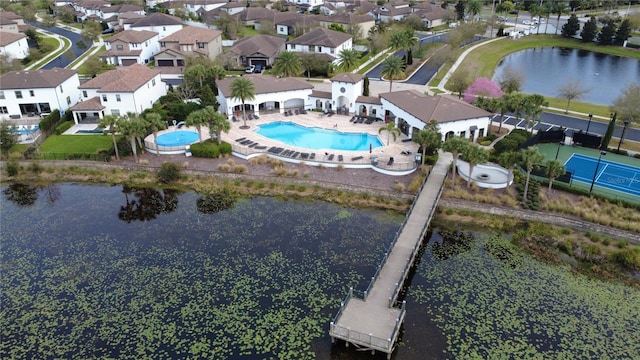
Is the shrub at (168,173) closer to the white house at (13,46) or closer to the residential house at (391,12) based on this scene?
the white house at (13,46)

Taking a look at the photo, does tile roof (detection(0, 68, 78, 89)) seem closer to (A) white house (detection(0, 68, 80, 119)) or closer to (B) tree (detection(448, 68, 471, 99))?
(A) white house (detection(0, 68, 80, 119))

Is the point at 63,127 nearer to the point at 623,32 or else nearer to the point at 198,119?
the point at 198,119

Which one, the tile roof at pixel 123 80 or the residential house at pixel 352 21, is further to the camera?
the residential house at pixel 352 21

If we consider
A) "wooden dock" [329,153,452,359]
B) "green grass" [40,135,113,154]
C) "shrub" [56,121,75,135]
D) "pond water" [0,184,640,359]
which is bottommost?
"pond water" [0,184,640,359]

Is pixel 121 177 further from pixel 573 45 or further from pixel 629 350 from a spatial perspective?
pixel 573 45

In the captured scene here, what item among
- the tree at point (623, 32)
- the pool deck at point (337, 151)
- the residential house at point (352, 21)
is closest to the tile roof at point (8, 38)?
the pool deck at point (337, 151)

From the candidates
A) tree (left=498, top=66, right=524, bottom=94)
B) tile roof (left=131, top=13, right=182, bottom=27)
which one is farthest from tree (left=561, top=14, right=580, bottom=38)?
tile roof (left=131, top=13, right=182, bottom=27)
